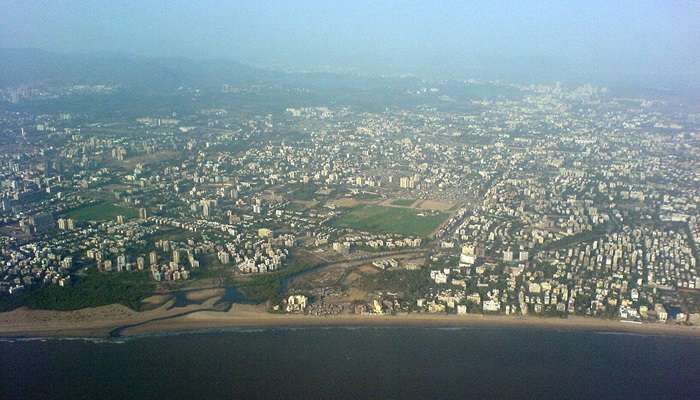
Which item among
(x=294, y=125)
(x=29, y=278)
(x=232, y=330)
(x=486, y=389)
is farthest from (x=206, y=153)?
(x=486, y=389)

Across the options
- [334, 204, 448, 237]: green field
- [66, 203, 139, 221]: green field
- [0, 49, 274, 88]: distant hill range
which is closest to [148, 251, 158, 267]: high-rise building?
[66, 203, 139, 221]: green field

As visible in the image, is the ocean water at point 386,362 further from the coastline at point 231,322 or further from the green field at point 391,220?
the green field at point 391,220

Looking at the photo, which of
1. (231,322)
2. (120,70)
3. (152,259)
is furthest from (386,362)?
(120,70)

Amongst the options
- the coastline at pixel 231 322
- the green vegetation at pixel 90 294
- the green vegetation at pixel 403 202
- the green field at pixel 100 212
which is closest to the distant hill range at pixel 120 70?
the green field at pixel 100 212

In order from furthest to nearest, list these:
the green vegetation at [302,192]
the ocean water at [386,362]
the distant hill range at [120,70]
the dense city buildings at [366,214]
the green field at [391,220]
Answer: the distant hill range at [120,70], the green vegetation at [302,192], the green field at [391,220], the dense city buildings at [366,214], the ocean water at [386,362]

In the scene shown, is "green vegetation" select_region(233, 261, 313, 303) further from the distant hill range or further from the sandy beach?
the distant hill range
